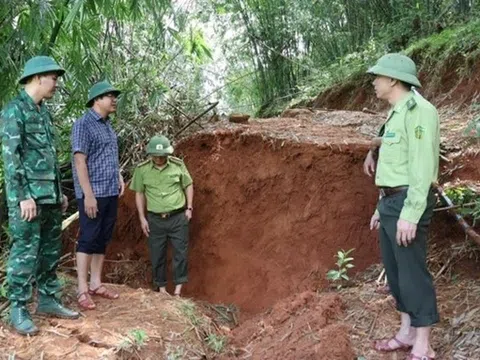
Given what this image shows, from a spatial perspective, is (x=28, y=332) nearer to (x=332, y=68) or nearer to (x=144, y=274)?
(x=144, y=274)

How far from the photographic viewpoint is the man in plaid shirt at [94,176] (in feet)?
13.9

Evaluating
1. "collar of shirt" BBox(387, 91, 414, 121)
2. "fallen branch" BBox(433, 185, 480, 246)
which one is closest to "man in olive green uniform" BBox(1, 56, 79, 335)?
"collar of shirt" BBox(387, 91, 414, 121)

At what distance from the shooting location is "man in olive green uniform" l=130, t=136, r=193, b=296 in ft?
17.6

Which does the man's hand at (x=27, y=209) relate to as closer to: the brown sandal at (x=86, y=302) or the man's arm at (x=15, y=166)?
the man's arm at (x=15, y=166)

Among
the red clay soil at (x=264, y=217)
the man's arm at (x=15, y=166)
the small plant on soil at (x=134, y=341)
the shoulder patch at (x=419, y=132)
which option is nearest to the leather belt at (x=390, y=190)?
the shoulder patch at (x=419, y=132)

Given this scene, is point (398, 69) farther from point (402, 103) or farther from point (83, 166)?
point (83, 166)

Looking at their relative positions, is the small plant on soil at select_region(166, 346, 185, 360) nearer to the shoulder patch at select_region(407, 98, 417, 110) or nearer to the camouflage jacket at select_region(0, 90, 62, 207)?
the camouflage jacket at select_region(0, 90, 62, 207)

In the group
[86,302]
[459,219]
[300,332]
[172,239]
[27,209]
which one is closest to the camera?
[27,209]

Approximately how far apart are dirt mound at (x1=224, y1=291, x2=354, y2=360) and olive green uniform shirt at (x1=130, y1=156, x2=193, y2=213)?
1.38 m

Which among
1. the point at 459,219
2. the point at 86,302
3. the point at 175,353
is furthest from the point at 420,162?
the point at 86,302

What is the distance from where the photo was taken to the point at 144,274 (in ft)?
19.9

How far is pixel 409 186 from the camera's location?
3186 mm

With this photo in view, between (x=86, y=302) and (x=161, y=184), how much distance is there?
4.77 ft

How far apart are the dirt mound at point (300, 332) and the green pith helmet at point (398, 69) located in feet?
5.74
